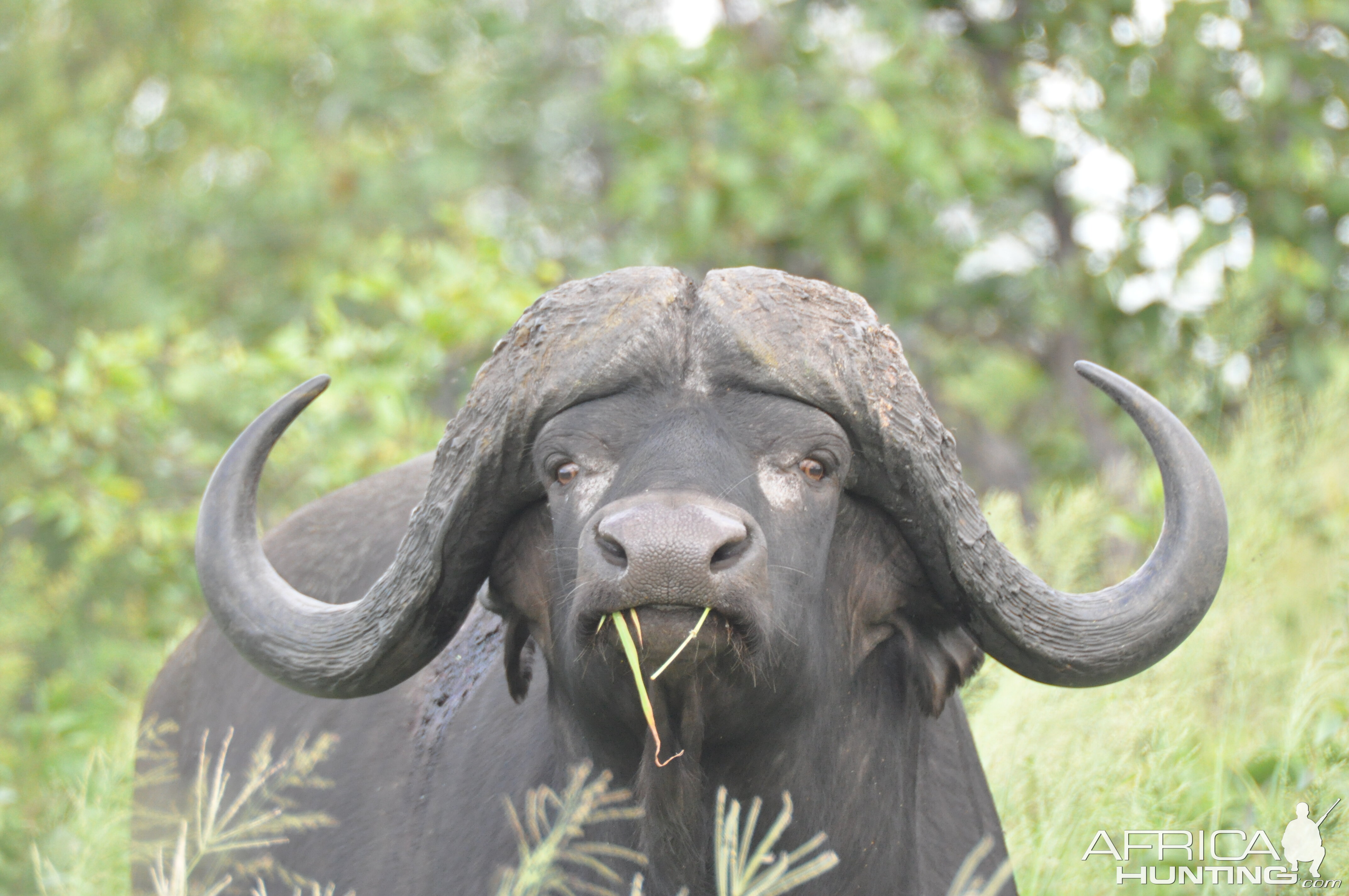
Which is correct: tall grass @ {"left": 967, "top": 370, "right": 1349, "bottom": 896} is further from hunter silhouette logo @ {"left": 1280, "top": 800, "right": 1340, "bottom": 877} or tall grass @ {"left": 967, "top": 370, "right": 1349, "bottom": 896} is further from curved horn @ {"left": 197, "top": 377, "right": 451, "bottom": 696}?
curved horn @ {"left": 197, "top": 377, "right": 451, "bottom": 696}

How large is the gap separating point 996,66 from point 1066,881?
5.37 metres

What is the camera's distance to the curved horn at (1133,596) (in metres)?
2.48

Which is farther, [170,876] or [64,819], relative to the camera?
[64,819]

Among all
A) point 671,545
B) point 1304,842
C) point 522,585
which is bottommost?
point 1304,842

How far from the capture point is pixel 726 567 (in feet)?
6.98

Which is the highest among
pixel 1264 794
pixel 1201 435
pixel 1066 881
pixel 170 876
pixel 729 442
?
pixel 729 442

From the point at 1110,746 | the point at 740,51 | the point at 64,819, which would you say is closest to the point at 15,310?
the point at 740,51

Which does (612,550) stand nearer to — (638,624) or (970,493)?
(638,624)

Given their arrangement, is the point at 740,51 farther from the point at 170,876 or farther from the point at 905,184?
the point at 170,876

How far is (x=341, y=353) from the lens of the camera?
21.2 feet

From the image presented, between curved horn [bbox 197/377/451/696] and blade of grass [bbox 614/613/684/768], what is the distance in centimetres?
58

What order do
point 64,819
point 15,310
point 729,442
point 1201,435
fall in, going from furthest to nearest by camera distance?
point 15,310, point 1201,435, point 64,819, point 729,442

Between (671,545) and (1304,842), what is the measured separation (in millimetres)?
2032

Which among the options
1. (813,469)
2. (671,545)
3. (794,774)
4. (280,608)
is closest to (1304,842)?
(794,774)
